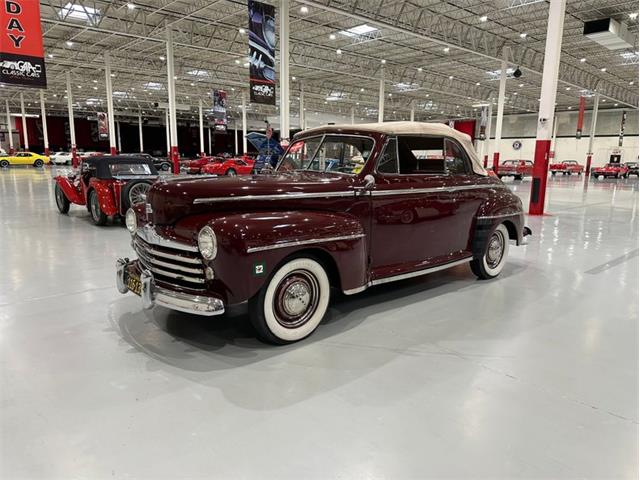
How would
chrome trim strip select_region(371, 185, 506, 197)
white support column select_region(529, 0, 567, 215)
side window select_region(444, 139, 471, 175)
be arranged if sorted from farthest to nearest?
white support column select_region(529, 0, 567, 215) → side window select_region(444, 139, 471, 175) → chrome trim strip select_region(371, 185, 506, 197)

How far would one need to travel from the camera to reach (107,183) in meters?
8.37

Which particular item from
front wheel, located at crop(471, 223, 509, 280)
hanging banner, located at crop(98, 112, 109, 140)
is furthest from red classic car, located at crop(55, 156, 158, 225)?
hanging banner, located at crop(98, 112, 109, 140)

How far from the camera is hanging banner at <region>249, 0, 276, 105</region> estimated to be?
12086 mm

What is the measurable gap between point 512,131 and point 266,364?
162 feet

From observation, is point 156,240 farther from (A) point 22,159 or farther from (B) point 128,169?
(A) point 22,159

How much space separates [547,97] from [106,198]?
992cm

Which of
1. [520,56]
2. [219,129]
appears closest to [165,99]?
[219,129]

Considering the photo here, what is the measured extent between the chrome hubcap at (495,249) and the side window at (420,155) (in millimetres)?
1276

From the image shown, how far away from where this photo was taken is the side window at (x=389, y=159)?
4.05 meters

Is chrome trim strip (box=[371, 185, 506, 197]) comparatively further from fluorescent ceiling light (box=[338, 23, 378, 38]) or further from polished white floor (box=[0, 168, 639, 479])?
fluorescent ceiling light (box=[338, 23, 378, 38])

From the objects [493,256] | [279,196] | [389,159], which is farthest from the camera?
[493,256]

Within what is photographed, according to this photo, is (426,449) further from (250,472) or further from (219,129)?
(219,129)

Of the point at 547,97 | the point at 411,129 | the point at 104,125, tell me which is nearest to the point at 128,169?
the point at 411,129

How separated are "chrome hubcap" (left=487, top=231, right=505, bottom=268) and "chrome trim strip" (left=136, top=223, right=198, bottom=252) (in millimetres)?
3681
